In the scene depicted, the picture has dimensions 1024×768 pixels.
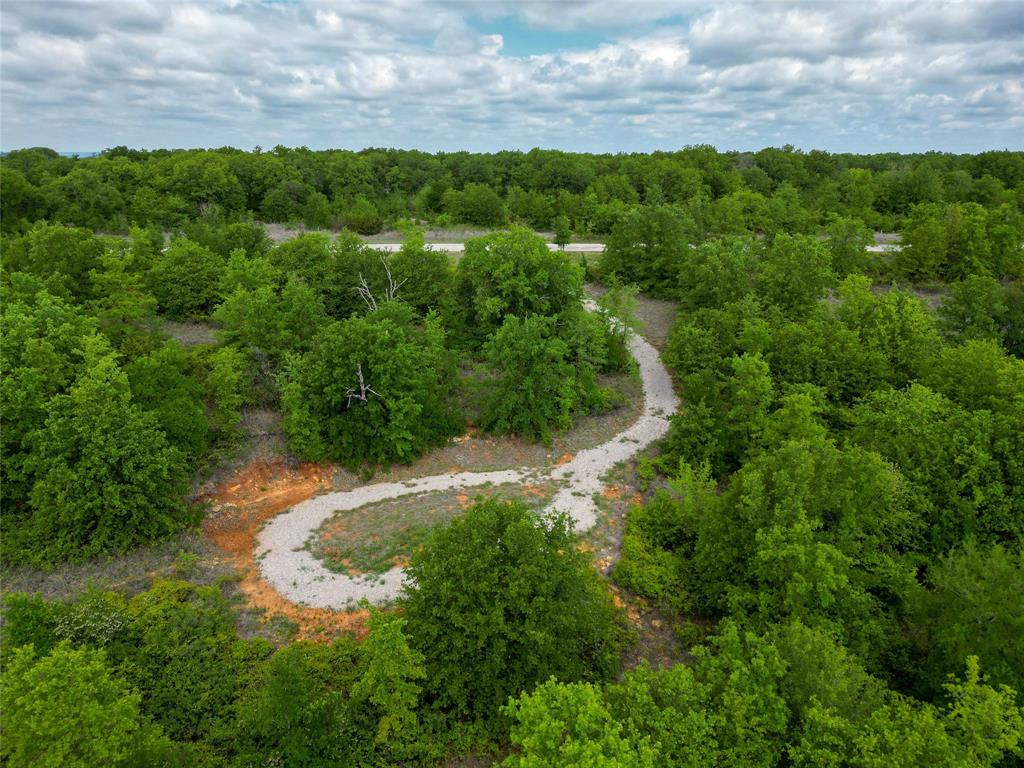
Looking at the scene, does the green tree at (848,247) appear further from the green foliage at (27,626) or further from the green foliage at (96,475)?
the green foliage at (27,626)

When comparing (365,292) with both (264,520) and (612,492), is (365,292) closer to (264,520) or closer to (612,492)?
(264,520)

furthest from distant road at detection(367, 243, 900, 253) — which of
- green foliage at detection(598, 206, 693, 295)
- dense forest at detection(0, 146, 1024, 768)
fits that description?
dense forest at detection(0, 146, 1024, 768)

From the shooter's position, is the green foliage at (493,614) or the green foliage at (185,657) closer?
the green foliage at (493,614)

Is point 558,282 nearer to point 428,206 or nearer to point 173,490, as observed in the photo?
point 173,490

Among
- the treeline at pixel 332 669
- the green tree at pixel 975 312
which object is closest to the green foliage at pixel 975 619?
the treeline at pixel 332 669

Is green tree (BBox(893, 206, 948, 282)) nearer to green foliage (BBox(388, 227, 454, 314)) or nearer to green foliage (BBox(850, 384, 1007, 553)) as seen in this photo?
green foliage (BBox(850, 384, 1007, 553))

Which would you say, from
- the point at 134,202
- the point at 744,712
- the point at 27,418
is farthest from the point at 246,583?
the point at 134,202

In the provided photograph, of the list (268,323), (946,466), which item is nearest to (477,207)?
(268,323)
